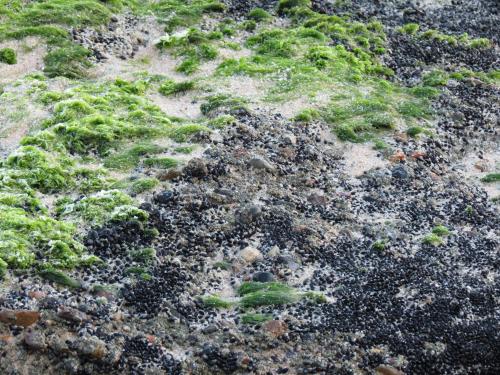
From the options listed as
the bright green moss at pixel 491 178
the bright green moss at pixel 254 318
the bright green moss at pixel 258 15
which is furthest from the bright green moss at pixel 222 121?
the bright green moss at pixel 258 15

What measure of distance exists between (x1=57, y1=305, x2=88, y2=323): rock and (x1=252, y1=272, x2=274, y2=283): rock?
12.8 ft

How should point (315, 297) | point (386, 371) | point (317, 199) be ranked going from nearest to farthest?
1. point (386, 371)
2. point (315, 297)
3. point (317, 199)

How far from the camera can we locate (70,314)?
14445 millimetres

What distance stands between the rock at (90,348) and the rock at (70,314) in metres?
0.45

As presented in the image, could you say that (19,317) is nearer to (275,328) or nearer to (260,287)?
(275,328)

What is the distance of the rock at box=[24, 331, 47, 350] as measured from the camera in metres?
13.8

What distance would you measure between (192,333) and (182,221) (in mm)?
3423

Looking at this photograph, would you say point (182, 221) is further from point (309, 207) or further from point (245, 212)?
point (309, 207)

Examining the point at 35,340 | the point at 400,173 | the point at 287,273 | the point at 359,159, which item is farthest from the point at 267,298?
the point at 359,159

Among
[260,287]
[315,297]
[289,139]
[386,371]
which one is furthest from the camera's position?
[289,139]

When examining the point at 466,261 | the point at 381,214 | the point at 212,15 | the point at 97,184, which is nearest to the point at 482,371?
the point at 466,261

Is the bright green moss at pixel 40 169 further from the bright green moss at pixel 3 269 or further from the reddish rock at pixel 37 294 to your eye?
the reddish rock at pixel 37 294

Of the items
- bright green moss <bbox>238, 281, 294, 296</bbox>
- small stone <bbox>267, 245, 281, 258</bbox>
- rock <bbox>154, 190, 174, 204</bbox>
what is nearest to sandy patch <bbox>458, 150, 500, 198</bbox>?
small stone <bbox>267, 245, 281, 258</bbox>

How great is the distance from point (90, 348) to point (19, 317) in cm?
143
